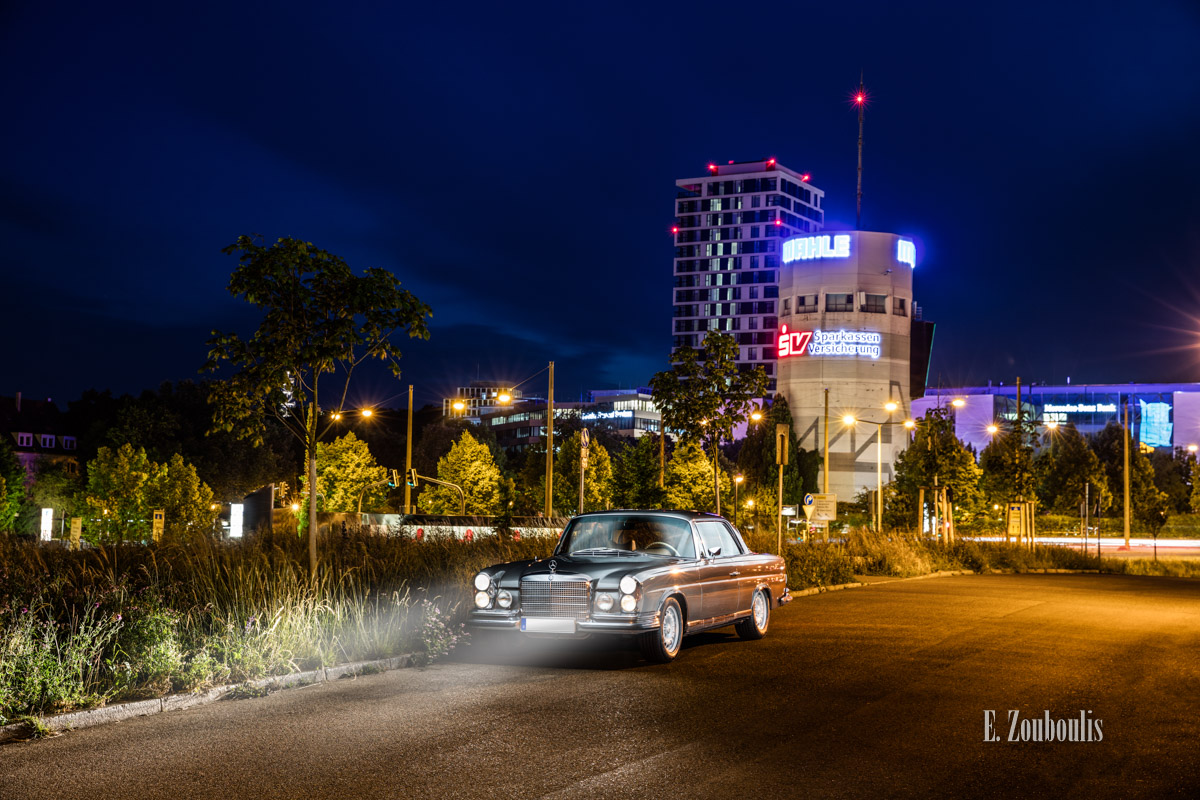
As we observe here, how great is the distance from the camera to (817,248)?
9612cm

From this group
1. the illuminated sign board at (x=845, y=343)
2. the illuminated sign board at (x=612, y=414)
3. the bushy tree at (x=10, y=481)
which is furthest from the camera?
the illuminated sign board at (x=612, y=414)

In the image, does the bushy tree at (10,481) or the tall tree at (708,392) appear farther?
the bushy tree at (10,481)

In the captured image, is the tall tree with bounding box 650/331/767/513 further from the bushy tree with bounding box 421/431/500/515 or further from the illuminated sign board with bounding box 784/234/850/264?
the illuminated sign board with bounding box 784/234/850/264

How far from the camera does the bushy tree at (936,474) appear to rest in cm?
4150

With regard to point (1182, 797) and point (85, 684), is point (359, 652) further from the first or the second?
point (1182, 797)

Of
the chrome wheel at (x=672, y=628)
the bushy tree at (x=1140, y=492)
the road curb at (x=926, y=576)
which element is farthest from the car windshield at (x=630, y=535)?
the bushy tree at (x=1140, y=492)

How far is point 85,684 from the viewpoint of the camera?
8.54 meters

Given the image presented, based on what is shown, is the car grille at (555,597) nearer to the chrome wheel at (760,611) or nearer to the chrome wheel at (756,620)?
the chrome wheel at (756,620)

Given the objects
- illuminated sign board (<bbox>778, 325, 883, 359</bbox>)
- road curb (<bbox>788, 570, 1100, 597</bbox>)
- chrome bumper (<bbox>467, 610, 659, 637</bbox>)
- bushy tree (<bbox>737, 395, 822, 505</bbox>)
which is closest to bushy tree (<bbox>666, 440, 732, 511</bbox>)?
road curb (<bbox>788, 570, 1100, 597</bbox>)

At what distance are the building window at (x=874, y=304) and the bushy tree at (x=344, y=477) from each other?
49927mm

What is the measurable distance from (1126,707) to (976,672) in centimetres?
190

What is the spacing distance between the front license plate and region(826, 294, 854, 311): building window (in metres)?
88.2

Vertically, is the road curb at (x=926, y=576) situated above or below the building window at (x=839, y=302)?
below

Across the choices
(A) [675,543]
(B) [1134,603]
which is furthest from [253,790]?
(B) [1134,603]
